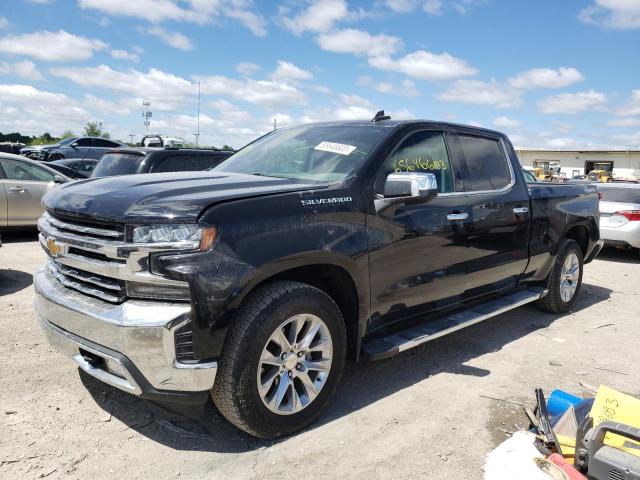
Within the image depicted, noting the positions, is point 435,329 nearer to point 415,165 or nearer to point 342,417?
point 342,417

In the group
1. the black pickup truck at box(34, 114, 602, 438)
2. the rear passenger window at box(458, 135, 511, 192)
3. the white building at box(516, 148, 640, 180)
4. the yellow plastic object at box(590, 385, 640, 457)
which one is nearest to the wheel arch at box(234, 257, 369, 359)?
the black pickup truck at box(34, 114, 602, 438)

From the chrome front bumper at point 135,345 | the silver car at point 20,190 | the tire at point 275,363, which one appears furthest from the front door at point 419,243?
the silver car at point 20,190

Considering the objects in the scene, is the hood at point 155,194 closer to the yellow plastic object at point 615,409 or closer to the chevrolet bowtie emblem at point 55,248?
the chevrolet bowtie emblem at point 55,248

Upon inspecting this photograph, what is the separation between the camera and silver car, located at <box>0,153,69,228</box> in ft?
28.7

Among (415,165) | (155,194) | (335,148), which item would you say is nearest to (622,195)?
(415,165)

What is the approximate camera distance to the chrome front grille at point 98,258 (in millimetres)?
2562

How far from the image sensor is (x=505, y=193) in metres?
4.62

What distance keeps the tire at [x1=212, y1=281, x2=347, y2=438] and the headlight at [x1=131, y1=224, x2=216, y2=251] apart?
0.41m

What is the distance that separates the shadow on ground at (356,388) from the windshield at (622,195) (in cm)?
577

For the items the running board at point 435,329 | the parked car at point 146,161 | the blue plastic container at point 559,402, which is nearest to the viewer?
the blue plastic container at point 559,402

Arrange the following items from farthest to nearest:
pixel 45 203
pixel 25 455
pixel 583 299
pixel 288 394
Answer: pixel 583 299
pixel 45 203
pixel 288 394
pixel 25 455

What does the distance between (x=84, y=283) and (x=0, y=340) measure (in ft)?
6.48

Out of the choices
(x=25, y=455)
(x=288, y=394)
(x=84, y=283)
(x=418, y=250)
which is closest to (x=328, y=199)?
(x=418, y=250)

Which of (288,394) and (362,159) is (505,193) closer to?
(362,159)
